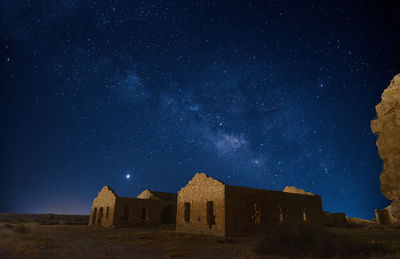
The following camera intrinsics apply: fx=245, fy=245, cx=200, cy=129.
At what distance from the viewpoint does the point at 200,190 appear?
19.5m

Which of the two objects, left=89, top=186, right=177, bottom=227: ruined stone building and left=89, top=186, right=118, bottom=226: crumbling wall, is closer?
left=89, top=186, right=177, bottom=227: ruined stone building

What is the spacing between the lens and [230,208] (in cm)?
1711

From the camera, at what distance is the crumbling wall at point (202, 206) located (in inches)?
682

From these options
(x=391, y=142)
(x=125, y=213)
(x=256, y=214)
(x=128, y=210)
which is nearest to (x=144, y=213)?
(x=128, y=210)

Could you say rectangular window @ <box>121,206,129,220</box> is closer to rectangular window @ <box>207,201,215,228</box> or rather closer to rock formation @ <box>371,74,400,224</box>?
rectangular window @ <box>207,201,215,228</box>

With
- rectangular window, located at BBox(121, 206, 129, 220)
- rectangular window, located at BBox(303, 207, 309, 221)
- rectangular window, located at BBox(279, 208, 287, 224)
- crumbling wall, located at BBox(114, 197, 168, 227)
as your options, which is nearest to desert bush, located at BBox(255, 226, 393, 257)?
rectangular window, located at BBox(279, 208, 287, 224)

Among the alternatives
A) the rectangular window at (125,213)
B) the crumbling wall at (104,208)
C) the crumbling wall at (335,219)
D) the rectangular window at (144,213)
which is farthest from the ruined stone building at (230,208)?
the crumbling wall at (335,219)

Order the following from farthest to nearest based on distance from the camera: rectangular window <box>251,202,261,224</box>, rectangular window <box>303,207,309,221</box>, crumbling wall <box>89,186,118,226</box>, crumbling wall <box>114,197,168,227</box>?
crumbling wall <box>89,186,118,226</box>, crumbling wall <box>114,197,168,227</box>, rectangular window <box>303,207,309,221</box>, rectangular window <box>251,202,261,224</box>

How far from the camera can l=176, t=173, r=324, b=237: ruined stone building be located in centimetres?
1717

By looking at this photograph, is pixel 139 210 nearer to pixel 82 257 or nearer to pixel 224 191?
pixel 224 191

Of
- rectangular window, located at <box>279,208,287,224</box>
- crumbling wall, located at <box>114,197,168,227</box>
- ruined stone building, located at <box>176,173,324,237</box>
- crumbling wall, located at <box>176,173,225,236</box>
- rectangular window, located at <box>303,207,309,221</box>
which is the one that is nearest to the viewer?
ruined stone building, located at <box>176,173,324,237</box>

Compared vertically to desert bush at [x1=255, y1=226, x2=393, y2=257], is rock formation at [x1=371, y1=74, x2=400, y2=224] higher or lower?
higher

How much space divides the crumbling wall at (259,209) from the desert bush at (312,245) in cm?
570

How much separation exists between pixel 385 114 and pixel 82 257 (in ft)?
53.8
